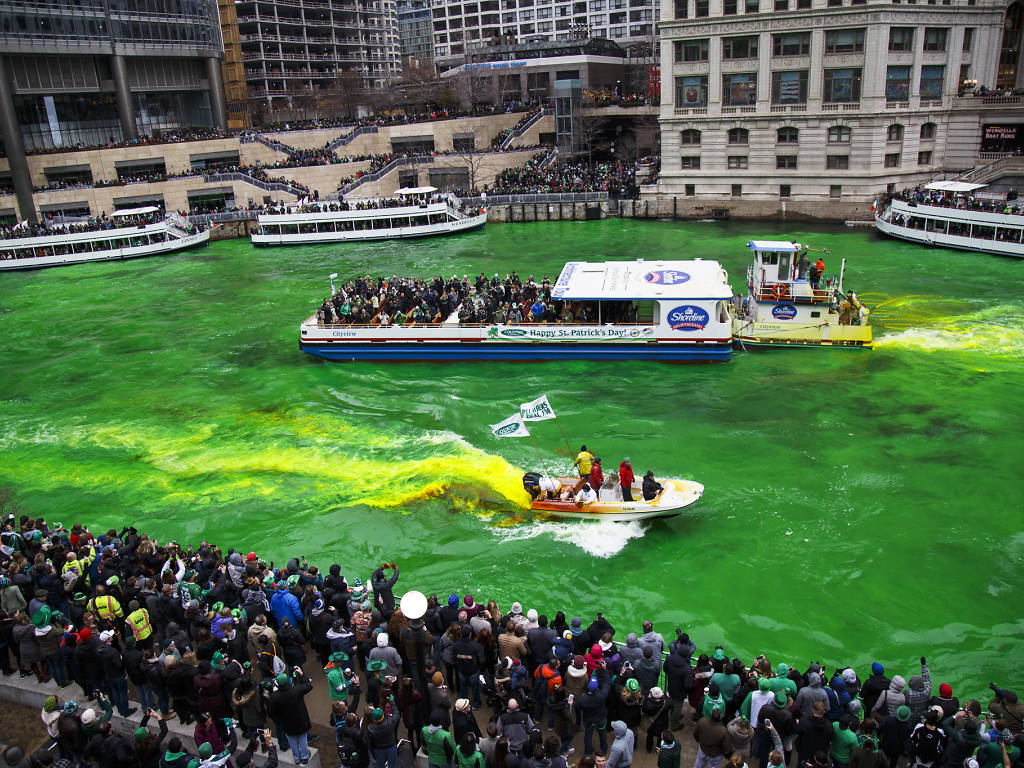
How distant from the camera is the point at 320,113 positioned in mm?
110938

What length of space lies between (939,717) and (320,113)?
375 feet

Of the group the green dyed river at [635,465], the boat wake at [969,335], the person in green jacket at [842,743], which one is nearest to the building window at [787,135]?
the green dyed river at [635,465]

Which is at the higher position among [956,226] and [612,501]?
[956,226]

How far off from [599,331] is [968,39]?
157 feet

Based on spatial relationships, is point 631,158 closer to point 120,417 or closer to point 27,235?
point 27,235

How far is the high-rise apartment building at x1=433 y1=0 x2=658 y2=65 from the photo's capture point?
11969 cm

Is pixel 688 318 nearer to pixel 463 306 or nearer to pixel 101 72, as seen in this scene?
pixel 463 306

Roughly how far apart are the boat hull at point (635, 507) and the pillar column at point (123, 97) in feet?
273

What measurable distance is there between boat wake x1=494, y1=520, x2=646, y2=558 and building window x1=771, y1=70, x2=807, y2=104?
51.9m

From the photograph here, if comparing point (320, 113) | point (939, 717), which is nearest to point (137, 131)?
point (320, 113)

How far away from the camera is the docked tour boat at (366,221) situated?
210 ft

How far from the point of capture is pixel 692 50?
63781mm

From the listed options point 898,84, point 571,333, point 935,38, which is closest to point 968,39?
point 935,38

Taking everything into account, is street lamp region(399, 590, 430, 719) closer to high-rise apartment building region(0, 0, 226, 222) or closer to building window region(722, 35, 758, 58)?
building window region(722, 35, 758, 58)
